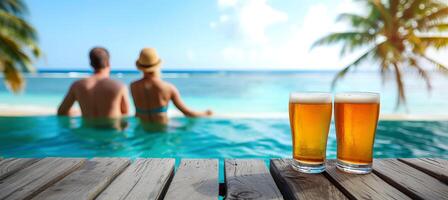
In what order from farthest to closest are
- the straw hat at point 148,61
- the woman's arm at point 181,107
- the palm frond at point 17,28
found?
the palm frond at point 17,28 < the woman's arm at point 181,107 < the straw hat at point 148,61

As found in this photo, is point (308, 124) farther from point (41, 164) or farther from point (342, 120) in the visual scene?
point (41, 164)

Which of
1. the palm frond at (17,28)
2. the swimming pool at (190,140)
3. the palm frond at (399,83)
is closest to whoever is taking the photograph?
the swimming pool at (190,140)

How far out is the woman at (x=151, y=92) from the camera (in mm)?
4695

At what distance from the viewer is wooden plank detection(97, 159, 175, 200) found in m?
0.91

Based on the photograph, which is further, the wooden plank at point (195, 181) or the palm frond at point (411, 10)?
the palm frond at point (411, 10)

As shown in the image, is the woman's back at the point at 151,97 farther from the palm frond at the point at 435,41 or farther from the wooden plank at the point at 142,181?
the palm frond at the point at 435,41

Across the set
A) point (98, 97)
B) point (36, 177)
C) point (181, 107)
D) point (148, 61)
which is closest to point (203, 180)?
point (36, 177)


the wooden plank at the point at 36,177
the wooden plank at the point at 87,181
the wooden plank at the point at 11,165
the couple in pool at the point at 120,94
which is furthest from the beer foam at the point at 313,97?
the couple in pool at the point at 120,94

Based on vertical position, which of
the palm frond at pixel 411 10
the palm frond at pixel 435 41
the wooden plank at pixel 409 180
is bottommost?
the wooden plank at pixel 409 180

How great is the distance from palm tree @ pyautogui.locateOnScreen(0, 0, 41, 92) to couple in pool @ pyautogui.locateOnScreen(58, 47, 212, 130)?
7.20m

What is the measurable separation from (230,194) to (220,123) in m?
5.02

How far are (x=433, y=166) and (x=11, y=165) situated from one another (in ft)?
5.25

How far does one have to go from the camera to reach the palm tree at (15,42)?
10477mm

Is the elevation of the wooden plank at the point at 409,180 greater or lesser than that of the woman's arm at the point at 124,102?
greater
